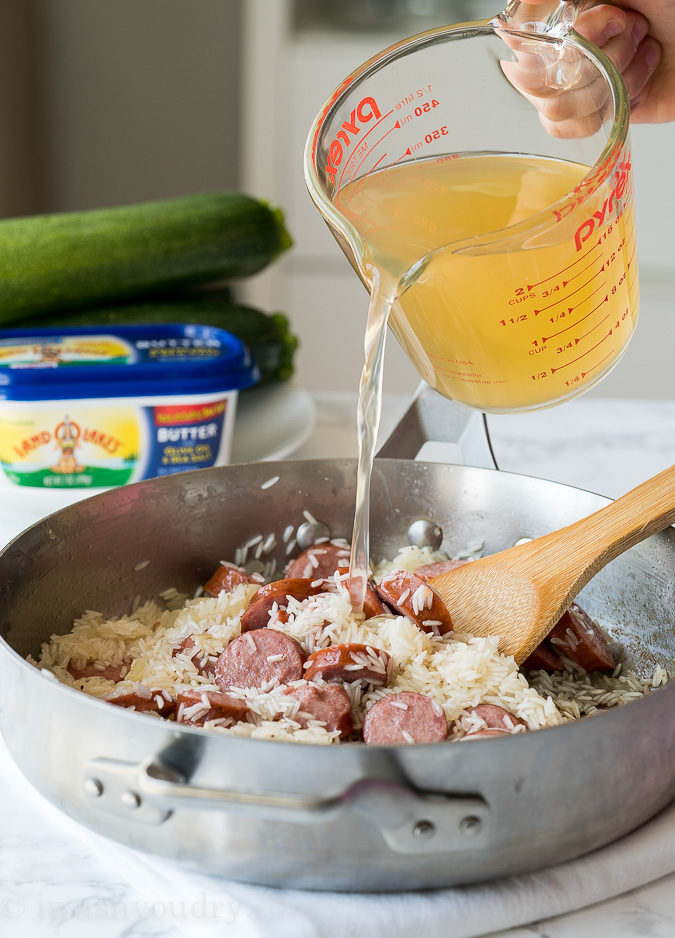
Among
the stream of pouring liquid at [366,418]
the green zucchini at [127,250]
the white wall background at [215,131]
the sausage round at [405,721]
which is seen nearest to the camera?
the sausage round at [405,721]

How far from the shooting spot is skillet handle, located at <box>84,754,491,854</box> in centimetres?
69

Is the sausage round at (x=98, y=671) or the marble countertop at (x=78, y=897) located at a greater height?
the marble countertop at (x=78, y=897)

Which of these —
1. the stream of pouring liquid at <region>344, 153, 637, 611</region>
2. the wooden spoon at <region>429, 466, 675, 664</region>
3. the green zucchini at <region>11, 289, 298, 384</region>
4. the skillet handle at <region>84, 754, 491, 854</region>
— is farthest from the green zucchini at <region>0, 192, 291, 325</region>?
the skillet handle at <region>84, 754, 491, 854</region>

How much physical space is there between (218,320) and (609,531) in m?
1.22

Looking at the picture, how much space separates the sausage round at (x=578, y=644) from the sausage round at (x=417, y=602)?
12 cm

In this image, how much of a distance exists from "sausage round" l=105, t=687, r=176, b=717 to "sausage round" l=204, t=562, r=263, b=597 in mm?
260

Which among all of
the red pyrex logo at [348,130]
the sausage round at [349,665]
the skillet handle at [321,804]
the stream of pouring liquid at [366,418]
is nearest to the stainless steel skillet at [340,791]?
the skillet handle at [321,804]

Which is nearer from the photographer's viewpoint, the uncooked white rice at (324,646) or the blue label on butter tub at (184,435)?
the uncooked white rice at (324,646)

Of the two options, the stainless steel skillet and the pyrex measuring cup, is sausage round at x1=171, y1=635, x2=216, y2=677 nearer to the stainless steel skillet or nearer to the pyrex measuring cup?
the stainless steel skillet

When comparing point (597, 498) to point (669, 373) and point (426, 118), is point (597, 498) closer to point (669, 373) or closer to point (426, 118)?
point (426, 118)

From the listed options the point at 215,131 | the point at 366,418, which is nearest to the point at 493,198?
the point at 366,418

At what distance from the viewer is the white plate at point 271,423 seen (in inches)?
70.6

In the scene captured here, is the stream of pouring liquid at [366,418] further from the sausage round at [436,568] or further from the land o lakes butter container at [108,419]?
the land o lakes butter container at [108,419]

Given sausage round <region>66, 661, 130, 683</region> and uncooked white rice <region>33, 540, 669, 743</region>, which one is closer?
uncooked white rice <region>33, 540, 669, 743</region>
